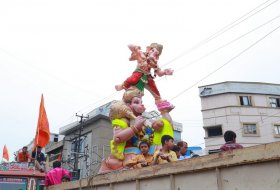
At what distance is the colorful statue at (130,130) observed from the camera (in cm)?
594

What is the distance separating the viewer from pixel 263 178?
241cm

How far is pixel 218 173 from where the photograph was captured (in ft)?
9.09

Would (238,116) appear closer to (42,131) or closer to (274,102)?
(274,102)

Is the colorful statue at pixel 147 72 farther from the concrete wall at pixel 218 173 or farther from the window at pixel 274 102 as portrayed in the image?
the window at pixel 274 102

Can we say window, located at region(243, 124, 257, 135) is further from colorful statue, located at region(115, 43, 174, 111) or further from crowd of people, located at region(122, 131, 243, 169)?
crowd of people, located at region(122, 131, 243, 169)

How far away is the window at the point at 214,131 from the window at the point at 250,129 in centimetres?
202

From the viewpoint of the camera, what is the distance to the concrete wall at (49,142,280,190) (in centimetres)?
240

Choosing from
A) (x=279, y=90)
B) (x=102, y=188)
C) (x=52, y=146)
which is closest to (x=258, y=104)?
(x=279, y=90)

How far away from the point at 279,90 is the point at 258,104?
2839 mm

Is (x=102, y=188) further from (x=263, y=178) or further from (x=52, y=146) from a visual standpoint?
(x=52, y=146)

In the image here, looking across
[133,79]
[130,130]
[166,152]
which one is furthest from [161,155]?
[133,79]

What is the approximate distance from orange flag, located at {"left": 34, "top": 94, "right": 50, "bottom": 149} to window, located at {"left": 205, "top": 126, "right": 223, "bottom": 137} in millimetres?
21889

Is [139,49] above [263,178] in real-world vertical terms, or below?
above

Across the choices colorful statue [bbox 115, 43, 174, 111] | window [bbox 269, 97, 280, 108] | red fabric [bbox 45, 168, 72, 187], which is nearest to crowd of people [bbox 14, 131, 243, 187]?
red fabric [bbox 45, 168, 72, 187]
